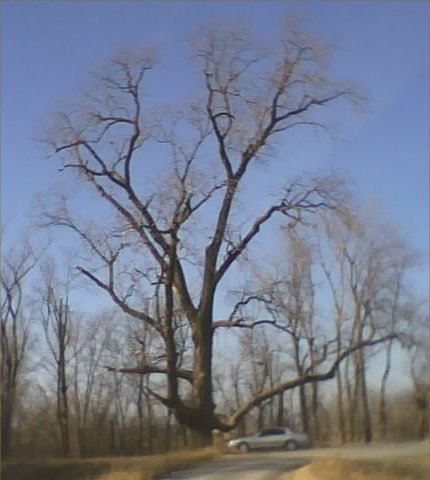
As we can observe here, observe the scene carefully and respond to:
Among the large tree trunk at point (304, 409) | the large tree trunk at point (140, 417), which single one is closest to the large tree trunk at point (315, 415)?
the large tree trunk at point (304, 409)

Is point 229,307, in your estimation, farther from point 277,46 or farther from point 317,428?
point 277,46

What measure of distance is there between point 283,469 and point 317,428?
165 mm

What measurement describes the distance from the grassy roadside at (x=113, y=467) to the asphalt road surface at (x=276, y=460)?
38 mm

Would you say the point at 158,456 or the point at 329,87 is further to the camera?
the point at 329,87

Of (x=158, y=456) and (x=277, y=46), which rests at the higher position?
(x=277, y=46)

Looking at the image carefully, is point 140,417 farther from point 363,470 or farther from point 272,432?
point 363,470

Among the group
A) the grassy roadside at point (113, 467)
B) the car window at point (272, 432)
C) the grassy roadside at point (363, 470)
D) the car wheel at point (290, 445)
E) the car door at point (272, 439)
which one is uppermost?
the car window at point (272, 432)

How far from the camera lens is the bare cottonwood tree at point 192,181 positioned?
7.63 ft

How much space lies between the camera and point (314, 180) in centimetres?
240

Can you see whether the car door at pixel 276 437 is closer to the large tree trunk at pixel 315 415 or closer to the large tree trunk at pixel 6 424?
the large tree trunk at pixel 315 415

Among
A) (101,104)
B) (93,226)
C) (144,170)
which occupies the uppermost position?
(101,104)

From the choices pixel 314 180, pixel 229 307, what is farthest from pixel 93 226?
pixel 314 180

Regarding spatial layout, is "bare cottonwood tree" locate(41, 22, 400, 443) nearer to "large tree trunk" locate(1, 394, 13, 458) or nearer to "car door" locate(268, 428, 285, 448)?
"car door" locate(268, 428, 285, 448)

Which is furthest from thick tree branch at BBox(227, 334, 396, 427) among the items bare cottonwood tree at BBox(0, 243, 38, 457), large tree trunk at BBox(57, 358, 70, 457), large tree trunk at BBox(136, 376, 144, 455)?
bare cottonwood tree at BBox(0, 243, 38, 457)
